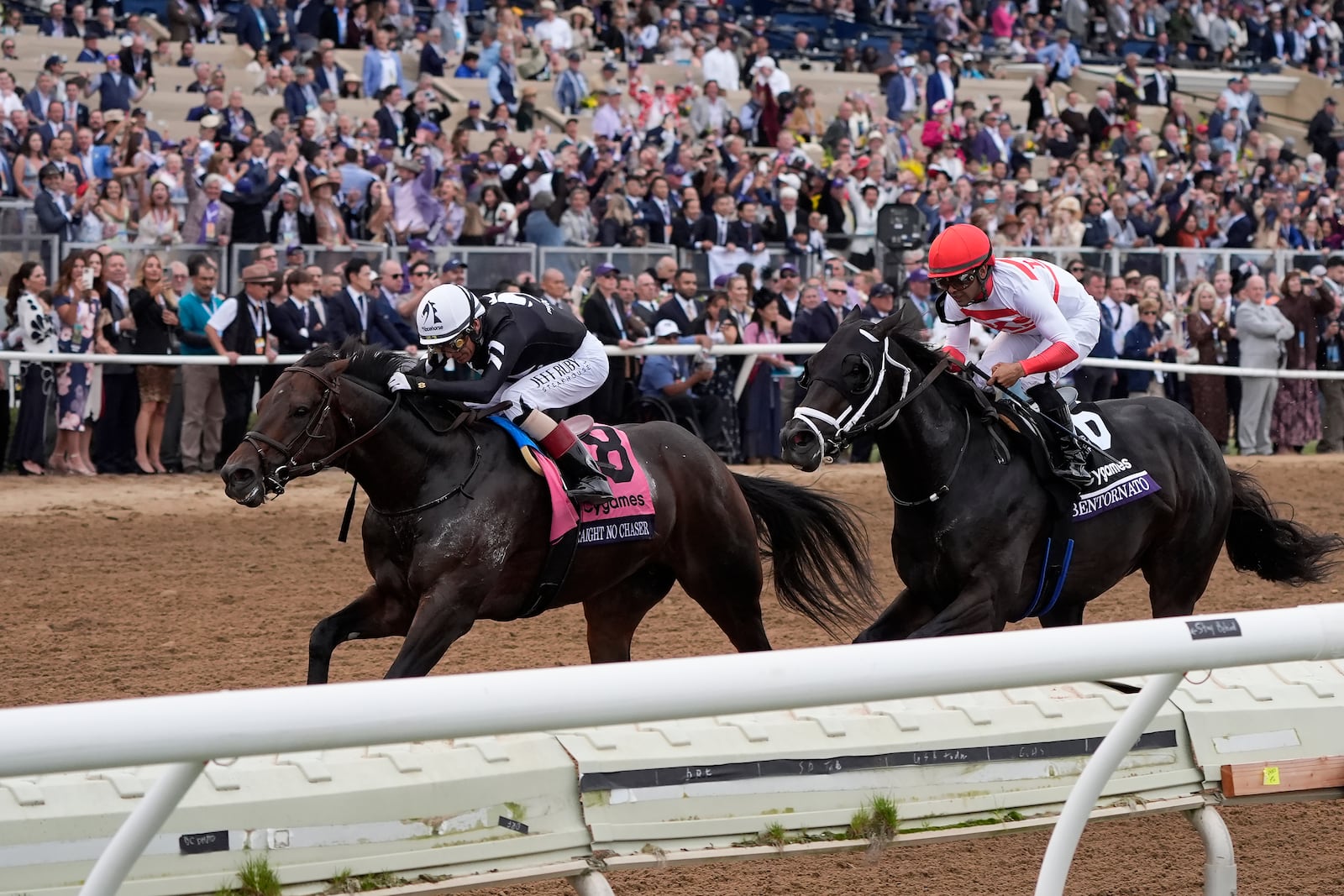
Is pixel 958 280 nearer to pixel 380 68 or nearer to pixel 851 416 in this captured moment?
pixel 851 416

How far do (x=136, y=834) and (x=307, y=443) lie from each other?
3.40 meters

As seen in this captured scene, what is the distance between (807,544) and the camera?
6.59 metres

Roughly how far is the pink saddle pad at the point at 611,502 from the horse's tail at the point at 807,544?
69cm

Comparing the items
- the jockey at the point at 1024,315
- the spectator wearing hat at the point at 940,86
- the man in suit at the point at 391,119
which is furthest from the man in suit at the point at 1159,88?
the jockey at the point at 1024,315

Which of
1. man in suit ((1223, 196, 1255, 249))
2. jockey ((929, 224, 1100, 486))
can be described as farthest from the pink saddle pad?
man in suit ((1223, 196, 1255, 249))

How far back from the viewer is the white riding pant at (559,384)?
5.97 metres

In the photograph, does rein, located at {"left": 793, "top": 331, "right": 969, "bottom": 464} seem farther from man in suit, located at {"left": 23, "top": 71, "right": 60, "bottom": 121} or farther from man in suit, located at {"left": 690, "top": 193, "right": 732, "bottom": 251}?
man in suit, located at {"left": 23, "top": 71, "right": 60, "bottom": 121}

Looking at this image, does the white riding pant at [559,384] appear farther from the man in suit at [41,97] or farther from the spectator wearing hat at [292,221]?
the man in suit at [41,97]

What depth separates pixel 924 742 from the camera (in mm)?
3285

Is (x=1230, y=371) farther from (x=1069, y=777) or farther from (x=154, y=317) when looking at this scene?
(x=1069, y=777)

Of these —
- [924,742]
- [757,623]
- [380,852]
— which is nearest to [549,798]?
[380,852]

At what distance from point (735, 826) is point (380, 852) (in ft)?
2.27

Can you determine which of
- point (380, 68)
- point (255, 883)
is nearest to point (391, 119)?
point (380, 68)

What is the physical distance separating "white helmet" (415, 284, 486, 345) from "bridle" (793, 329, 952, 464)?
1248 millimetres
